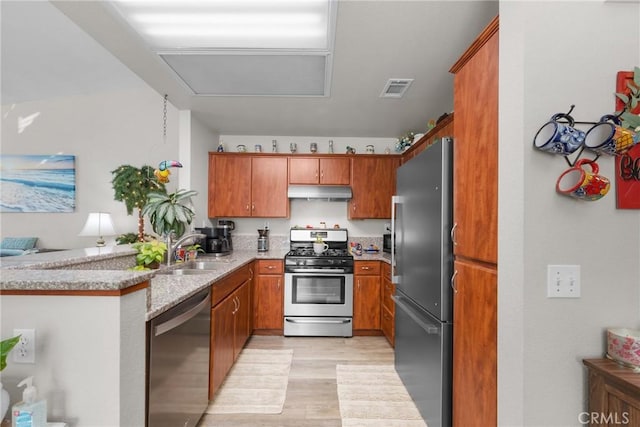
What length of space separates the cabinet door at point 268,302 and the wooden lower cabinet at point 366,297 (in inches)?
35.0

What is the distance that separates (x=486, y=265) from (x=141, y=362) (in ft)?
5.04

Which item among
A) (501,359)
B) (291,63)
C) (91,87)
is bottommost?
(501,359)

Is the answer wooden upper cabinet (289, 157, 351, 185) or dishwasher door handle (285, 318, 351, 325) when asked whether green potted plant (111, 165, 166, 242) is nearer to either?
wooden upper cabinet (289, 157, 351, 185)

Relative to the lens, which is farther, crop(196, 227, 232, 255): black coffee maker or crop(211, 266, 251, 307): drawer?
crop(196, 227, 232, 255): black coffee maker

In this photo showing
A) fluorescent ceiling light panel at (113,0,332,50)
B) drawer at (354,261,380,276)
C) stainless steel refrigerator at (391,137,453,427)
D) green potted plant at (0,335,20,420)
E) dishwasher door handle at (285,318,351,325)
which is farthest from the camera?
drawer at (354,261,380,276)

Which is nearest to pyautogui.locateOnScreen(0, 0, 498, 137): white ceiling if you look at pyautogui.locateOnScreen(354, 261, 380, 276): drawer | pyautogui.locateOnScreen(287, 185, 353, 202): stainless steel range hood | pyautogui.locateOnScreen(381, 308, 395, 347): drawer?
pyautogui.locateOnScreen(287, 185, 353, 202): stainless steel range hood

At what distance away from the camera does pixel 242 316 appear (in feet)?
10.3

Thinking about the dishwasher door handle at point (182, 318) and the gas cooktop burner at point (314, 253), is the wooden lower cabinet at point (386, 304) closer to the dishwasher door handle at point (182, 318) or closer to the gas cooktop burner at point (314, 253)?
the gas cooktop burner at point (314, 253)

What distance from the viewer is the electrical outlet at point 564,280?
1198mm

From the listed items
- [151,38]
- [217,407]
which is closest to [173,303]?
[217,407]

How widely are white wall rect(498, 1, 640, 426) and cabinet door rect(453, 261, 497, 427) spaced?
0.20m

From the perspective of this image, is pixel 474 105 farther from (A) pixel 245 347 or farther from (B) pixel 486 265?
(A) pixel 245 347

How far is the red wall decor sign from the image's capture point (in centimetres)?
120

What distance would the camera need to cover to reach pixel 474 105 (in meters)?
1.59
